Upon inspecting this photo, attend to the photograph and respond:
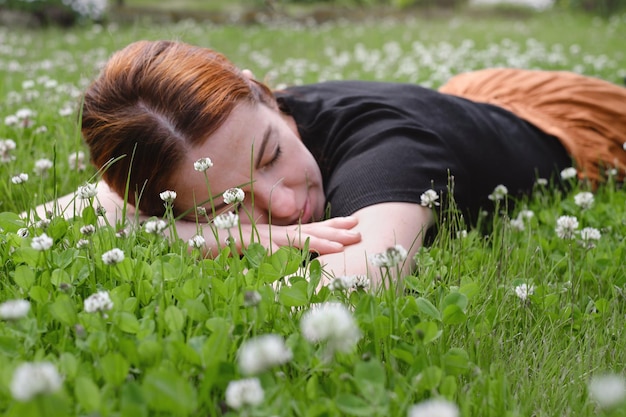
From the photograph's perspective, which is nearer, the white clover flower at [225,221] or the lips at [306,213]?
the white clover flower at [225,221]

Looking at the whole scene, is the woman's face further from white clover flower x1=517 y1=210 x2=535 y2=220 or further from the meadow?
white clover flower x1=517 y1=210 x2=535 y2=220

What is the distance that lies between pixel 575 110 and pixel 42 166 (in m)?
2.70

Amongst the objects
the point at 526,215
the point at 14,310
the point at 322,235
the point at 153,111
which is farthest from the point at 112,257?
the point at 526,215

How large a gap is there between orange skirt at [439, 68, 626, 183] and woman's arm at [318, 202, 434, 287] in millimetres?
1364

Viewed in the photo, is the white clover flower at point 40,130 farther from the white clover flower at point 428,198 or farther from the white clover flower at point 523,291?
the white clover flower at point 523,291

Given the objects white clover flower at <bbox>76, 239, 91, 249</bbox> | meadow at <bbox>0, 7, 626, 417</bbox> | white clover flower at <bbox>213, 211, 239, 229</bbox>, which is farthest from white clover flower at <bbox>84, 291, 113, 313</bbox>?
white clover flower at <bbox>76, 239, 91, 249</bbox>

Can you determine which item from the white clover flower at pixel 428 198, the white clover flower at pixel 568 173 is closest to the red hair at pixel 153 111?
the white clover flower at pixel 428 198

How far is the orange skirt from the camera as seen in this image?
11.1 ft

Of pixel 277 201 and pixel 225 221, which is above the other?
pixel 225 221

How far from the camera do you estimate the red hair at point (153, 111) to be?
235cm

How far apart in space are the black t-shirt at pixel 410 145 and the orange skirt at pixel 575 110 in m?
0.10

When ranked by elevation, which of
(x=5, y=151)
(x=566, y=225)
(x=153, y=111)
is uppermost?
(x=153, y=111)

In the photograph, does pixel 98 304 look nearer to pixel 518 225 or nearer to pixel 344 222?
pixel 344 222

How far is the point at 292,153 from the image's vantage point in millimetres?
2545
